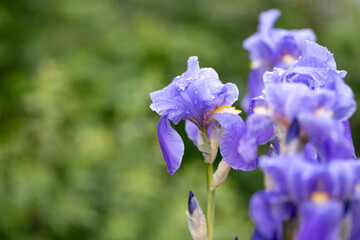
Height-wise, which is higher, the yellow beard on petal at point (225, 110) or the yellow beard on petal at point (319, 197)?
the yellow beard on petal at point (225, 110)

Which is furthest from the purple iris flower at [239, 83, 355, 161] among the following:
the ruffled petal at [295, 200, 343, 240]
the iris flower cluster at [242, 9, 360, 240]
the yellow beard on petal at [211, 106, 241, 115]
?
the yellow beard on petal at [211, 106, 241, 115]

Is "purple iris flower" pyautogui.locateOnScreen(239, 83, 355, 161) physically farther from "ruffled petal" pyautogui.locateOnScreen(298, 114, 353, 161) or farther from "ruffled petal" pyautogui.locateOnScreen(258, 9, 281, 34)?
"ruffled petal" pyautogui.locateOnScreen(258, 9, 281, 34)

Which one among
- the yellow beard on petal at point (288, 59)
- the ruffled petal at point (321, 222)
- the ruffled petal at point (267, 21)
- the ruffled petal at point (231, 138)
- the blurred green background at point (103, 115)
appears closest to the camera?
the ruffled petal at point (321, 222)

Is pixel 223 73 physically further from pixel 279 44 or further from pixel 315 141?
pixel 315 141

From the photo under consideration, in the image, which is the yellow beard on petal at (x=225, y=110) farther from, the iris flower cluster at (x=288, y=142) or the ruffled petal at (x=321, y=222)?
the ruffled petal at (x=321, y=222)

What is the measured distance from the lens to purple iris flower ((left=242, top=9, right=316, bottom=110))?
92.6 inches

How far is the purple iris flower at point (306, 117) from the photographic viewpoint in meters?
1.01

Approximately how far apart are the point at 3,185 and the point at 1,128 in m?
0.58

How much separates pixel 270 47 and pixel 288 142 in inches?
56.8

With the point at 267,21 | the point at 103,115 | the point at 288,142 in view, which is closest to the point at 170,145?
the point at 288,142

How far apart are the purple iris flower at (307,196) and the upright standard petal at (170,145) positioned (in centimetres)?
44

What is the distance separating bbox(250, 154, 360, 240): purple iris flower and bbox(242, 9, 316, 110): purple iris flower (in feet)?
4.42

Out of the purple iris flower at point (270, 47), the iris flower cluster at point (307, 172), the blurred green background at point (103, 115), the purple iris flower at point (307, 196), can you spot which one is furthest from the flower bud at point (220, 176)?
the blurred green background at point (103, 115)

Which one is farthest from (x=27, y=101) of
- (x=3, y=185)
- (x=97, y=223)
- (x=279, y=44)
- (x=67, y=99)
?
(x=279, y=44)
